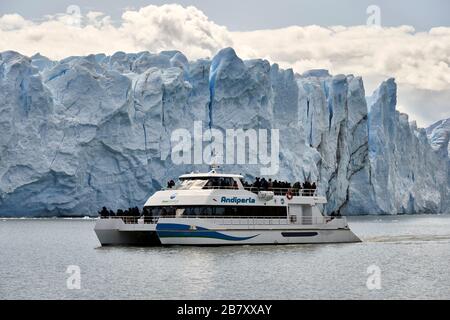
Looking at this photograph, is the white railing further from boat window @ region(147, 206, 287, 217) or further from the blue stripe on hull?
Result: the blue stripe on hull

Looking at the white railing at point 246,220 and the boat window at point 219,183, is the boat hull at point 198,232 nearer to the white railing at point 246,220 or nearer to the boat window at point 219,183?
the white railing at point 246,220

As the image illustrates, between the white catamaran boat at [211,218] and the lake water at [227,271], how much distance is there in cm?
58

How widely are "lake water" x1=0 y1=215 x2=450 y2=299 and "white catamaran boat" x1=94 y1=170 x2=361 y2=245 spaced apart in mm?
580

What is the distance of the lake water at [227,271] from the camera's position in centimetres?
2206

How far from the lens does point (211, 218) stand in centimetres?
3209

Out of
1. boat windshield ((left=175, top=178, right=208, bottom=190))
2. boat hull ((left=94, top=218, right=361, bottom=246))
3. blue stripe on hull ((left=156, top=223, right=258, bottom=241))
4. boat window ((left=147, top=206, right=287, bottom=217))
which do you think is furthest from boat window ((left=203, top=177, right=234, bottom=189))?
blue stripe on hull ((left=156, top=223, right=258, bottom=241))

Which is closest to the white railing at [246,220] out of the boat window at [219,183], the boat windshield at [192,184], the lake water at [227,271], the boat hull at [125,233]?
the boat hull at [125,233]

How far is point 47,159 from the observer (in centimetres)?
5638

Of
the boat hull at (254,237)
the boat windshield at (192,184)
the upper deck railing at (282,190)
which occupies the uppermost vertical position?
the boat windshield at (192,184)

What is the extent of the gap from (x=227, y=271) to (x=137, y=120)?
3593cm

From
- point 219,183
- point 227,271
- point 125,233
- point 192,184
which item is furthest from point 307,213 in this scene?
point 227,271

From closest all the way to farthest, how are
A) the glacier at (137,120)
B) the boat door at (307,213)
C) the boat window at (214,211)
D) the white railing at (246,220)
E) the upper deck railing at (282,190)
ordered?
the boat window at (214,211), the white railing at (246,220), the upper deck railing at (282,190), the boat door at (307,213), the glacier at (137,120)
